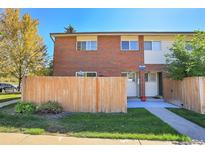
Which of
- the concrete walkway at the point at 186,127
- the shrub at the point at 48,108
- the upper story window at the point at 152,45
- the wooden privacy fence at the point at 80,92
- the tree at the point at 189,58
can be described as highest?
the upper story window at the point at 152,45

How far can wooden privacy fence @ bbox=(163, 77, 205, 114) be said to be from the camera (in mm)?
11484

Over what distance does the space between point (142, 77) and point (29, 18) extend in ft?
49.2

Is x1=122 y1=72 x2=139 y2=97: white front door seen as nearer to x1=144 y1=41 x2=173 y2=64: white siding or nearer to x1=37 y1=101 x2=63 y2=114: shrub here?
x1=144 y1=41 x2=173 y2=64: white siding

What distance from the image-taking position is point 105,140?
643cm

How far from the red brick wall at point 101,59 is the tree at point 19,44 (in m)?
7.40

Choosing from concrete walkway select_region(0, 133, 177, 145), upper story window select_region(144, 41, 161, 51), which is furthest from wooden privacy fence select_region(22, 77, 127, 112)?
upper story window select_region(144, 41, 161, 51)

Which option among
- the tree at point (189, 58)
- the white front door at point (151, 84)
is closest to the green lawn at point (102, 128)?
the tree at point (189, 58)

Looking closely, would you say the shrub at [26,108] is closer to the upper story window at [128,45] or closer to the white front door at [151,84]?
the upper story window at [128,45]

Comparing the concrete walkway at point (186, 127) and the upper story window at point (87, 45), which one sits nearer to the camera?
the concrete walkway at point (186, 127)

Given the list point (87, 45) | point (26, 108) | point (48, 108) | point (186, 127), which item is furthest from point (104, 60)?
point (186, 127)

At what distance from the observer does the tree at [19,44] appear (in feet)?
84.1

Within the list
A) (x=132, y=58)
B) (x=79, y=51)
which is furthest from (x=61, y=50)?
(x=132, y=58)

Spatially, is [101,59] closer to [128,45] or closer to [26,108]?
[128,45]
